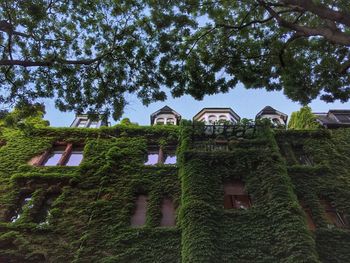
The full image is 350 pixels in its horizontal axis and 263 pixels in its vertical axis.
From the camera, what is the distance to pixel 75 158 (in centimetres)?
2017

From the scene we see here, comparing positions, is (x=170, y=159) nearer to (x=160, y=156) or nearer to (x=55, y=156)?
(x=160, y=156)

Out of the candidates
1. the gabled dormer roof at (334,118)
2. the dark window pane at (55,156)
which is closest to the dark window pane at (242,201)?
the gabled dormer roof at (334,118)

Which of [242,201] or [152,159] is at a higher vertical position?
[152,159]

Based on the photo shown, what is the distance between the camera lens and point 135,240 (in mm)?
14234

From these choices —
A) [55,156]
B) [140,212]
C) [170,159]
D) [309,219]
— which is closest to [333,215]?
[309,219]

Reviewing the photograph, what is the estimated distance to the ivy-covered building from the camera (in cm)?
1348

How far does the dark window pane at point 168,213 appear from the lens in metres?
15.5

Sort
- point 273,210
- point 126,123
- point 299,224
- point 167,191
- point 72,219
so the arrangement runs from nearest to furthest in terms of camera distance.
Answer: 1. point 299,224
2. point 273,210
3. point 72,219
4. point 167,191
5. point 126,123

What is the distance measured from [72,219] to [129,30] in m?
9.35

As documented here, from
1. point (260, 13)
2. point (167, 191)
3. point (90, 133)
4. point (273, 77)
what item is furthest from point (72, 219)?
point (260, 13)

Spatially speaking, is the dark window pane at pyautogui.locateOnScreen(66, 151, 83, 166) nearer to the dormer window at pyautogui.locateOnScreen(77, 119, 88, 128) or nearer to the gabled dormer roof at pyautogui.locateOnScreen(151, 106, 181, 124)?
the dormer window at pyautogui.locateOnScreen(77, 119, 88, 128)

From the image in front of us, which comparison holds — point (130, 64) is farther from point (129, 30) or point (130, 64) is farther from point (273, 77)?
point (273, 77)

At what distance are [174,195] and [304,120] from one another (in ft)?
44.0

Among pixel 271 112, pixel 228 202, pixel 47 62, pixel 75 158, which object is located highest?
pixel 271 112
